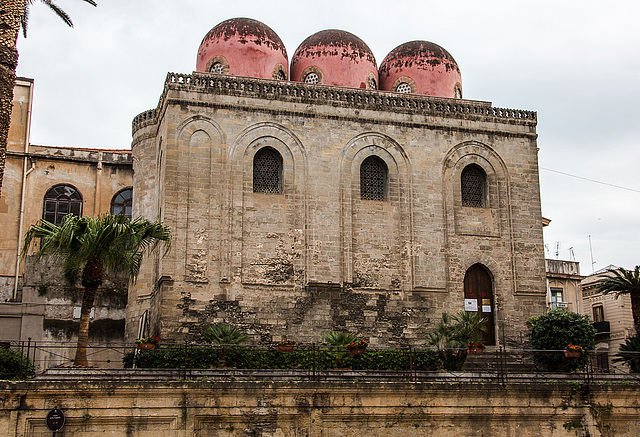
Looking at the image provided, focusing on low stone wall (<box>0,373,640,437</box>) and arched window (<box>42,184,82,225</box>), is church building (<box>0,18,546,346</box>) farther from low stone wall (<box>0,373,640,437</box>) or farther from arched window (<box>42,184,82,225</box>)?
low stone wall (<box>0,373,640,437</box>)

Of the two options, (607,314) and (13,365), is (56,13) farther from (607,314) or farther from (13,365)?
(607,314)

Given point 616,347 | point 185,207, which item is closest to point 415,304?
point 185,207

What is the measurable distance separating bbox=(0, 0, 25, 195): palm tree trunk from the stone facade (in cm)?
834

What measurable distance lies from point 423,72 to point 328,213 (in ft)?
24.8

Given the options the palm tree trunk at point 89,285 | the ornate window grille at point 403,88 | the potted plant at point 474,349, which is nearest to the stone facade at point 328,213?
the ornate window grille at point 403,88

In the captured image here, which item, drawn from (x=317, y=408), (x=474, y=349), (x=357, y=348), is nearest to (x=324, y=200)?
(x=357, y=348)

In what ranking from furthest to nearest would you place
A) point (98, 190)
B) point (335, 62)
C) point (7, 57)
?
point (98, 190)
point (335, 62)
point (7, 57)

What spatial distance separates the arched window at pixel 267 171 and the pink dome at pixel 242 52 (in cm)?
341

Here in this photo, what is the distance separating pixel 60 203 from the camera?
30.0 meters

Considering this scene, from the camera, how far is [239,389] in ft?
52.5

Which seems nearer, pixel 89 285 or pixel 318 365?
pixel 318 365

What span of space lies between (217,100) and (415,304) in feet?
30.9

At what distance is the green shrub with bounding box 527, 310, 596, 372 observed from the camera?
22109 millimetres

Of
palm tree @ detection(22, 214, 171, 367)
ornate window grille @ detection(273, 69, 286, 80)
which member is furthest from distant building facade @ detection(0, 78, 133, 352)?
palm tree @ detection(22, 214, 171, 367)
